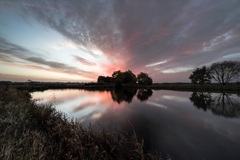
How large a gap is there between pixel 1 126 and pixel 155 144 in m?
6.55

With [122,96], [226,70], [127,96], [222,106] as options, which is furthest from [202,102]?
[226,70]

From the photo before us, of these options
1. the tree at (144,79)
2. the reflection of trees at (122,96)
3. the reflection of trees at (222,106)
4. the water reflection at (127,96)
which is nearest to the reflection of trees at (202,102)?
the reflection of trees at (222,106)

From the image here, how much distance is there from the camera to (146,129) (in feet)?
30.3

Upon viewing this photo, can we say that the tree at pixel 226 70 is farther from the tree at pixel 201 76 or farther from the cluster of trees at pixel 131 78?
the cluster of trees at pixel 131 78

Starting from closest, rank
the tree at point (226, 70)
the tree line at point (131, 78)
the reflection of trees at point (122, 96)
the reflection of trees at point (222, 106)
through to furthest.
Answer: the reflection of trees at point (222, 106) < the reflection of trees at point (122, 96) < the tree at point (226, 70) < the tree line at point (131, 78)

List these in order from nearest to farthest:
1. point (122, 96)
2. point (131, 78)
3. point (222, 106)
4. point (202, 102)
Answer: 1. point (222, 106)
2. point (202, 102)
3. point (122, 96)
4. point (131, 78)

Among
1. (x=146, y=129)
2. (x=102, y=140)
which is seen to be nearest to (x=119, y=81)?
(x=146, y=129)

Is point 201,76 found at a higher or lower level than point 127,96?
higher

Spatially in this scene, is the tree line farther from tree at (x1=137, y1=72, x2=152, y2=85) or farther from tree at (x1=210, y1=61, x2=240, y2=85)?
tree at (x1=210, y1=61, x2=240, y2=85)

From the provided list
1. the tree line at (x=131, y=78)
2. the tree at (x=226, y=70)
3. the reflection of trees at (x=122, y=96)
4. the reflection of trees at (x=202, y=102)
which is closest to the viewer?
the reflection of trees at (x=202, y=102)

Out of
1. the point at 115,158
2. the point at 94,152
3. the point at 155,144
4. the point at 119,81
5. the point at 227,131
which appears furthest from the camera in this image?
the point at 119,81

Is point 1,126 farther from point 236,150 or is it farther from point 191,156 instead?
point 236,150

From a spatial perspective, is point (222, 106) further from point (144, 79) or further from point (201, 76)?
point (144, 79)

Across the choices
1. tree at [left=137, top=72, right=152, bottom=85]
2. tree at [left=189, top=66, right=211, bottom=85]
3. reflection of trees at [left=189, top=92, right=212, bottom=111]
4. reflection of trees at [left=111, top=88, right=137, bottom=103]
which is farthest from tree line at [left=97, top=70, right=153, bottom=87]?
reflection of trees at [left=189, top=92, right=212, bottom=111]
